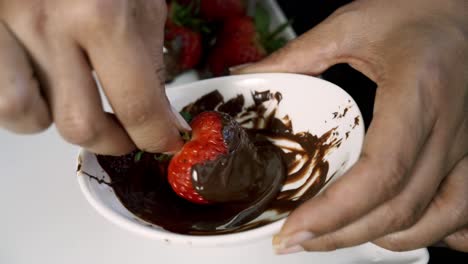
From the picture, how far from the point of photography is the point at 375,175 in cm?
82

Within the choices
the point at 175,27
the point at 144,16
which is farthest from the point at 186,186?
the point at 175,27

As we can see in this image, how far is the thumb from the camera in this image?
3.77 feet

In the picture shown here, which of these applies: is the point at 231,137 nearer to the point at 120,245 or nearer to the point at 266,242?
the point at 266,242

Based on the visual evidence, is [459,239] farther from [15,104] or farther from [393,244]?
[15,104]

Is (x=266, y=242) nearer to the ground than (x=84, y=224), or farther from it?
nearer to the ground

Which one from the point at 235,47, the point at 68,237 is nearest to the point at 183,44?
the point at 235,47

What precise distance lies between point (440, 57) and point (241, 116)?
47 cm

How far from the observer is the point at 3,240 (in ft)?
3.48

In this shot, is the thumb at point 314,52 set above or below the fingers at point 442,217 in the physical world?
above

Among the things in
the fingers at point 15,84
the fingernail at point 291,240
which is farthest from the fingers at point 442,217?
the fingers at point 15,84

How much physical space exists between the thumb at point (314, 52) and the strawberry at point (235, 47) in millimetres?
394

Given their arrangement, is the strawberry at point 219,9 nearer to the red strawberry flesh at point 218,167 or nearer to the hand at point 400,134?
the hand at point 400,134

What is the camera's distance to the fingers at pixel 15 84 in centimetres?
63

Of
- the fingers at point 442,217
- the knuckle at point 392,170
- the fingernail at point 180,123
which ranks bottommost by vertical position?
the fingers at point 442,217
